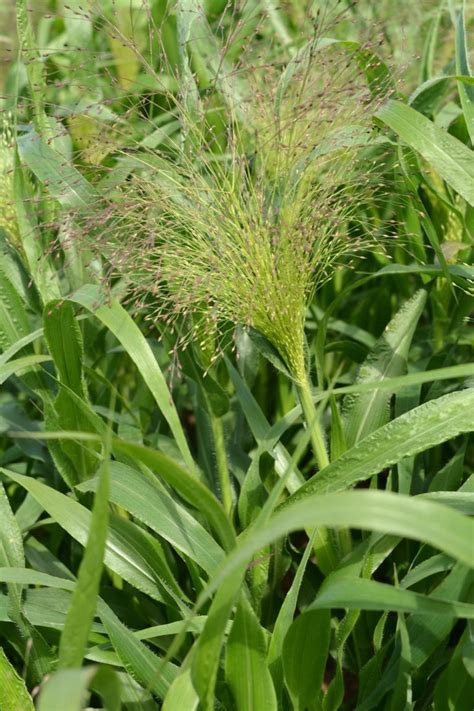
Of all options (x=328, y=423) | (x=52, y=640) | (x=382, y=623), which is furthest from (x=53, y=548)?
(x=382, y=623)

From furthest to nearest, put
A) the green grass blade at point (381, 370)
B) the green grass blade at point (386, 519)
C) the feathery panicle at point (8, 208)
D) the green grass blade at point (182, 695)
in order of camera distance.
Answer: the feathery panicle at point (8, 208) < the green grass blade at point (381, 370) < the green grass blade at point (182, 695) < the green grass blade at point (386, 519)

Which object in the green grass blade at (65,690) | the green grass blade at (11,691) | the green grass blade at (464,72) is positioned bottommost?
the green grass blade at (11,691)

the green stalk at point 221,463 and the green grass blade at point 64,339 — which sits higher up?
the green grass blade at point 64,339

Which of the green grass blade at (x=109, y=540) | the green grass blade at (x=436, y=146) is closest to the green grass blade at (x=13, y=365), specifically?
the green grass blade at (x=109, y=540)

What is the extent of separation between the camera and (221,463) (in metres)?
1.27

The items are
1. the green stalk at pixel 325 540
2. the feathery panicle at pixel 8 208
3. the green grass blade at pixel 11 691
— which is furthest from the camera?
the feathery panicle at pixel 8 208

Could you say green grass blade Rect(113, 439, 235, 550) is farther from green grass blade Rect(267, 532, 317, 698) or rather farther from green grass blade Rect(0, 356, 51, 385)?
green grass blade Rect(0, 356, 51, 385)

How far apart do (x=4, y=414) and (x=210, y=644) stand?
78 cm

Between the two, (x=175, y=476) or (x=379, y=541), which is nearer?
(x=175, y=476)

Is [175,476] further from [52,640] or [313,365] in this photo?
[313,365]

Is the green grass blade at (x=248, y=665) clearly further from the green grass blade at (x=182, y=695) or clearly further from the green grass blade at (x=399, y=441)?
the green grass blade at (x=399, y=441)

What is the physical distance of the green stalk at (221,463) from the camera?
125 cm

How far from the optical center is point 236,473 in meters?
1.37

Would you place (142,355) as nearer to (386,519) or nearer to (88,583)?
(88,583)
